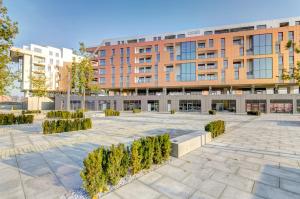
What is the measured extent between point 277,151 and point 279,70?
135 feet

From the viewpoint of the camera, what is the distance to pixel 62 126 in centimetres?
1184

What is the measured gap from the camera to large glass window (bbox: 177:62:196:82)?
148 ft

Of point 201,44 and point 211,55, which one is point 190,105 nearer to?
point 211,55

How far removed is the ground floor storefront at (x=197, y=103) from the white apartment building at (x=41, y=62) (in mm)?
10600

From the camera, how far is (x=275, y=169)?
5.38 meters

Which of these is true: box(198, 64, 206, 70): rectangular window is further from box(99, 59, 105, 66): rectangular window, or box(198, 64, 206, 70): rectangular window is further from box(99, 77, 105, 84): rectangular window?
box(99, 59, 105, 66): rectangular window

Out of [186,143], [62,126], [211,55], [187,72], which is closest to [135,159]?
[186,143]

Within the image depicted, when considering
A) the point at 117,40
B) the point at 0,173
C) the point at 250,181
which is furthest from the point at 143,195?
the point at 117,40

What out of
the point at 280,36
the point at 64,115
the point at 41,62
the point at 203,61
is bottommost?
the point at 64,115

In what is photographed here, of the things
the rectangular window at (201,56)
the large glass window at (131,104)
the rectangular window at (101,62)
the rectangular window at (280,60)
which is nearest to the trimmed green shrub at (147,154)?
the rectangular window at (201,56)

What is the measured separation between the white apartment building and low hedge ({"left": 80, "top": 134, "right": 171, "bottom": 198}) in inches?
2254

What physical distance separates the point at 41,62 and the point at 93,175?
232 feet

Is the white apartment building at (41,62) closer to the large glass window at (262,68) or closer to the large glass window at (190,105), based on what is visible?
the large glass window at (190,105)

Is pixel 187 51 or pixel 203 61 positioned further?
pixel 187 51
